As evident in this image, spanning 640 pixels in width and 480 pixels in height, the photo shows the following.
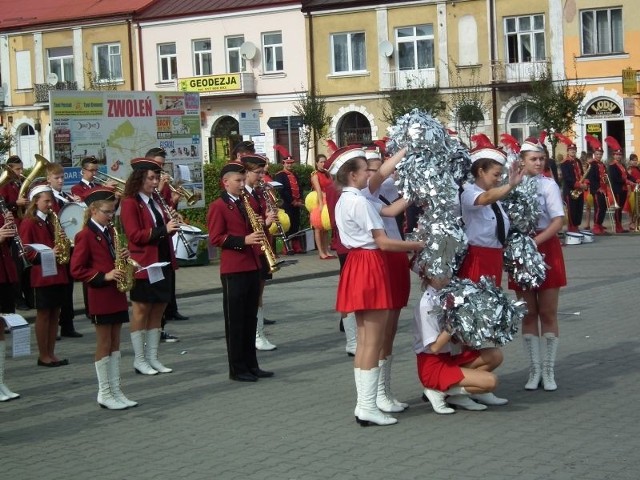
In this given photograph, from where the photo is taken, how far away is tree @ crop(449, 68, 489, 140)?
46.3 meters

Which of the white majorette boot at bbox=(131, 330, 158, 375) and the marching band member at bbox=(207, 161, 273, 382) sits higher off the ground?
the marching band member at bbox=(207, 161, 273, 382)

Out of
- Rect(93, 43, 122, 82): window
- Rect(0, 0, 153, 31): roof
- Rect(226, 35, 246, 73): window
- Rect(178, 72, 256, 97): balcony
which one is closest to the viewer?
Rect(178, 72, 256, 97): balcony

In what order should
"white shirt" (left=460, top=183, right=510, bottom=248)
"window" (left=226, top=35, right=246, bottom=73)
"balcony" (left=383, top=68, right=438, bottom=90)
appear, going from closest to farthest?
"white shirt" (left=460, top=183, right=510, bottom=248) < "balcony" (left=383, top=68, right=438, bottom=90) < "window" (left=226, top=35, right=246, bottom=73)

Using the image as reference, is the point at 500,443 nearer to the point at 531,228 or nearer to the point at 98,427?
the point at 531,228

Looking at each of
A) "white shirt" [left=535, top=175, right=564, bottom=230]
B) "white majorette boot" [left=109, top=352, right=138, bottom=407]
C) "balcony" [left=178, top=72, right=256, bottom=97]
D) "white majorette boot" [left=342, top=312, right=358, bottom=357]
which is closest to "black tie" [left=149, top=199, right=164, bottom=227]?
"white majorette boot" [left=109, top=352, right=138, bottom=407]

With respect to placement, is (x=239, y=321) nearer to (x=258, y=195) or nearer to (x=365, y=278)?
(x=258, y=195)

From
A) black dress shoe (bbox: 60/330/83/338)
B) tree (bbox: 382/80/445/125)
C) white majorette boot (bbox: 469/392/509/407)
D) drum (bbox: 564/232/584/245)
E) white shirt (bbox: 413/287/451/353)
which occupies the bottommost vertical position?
drum (bbox: 564/232/584/245)

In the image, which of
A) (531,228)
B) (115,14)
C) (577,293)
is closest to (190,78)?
(115,14)

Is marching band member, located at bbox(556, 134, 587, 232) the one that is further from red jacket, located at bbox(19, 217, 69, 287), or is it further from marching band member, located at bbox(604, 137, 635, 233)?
red jacket, located at bbox(19, 217, 69, 287)

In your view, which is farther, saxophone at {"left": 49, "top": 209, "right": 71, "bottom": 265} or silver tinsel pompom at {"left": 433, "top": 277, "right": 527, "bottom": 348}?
saxophone at {"left": 49, "top": 209, "right": 71, "bottom": 265}

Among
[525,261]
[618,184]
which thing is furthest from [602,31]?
[525,261]

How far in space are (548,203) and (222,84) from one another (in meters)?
44.2

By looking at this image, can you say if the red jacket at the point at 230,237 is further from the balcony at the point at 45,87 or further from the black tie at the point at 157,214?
the balcony at the point at 45,87

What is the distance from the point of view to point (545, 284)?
9547 mm
